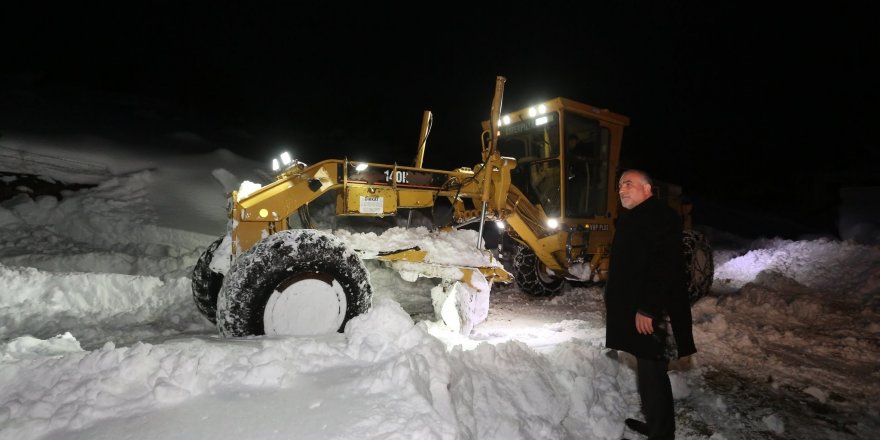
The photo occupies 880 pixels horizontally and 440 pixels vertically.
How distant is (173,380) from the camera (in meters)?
2.54

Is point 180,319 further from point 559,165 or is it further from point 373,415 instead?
point 559,165

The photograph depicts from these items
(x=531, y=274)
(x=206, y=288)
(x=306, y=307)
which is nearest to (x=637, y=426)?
(x=306, y=307)

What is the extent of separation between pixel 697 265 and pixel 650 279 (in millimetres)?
5288

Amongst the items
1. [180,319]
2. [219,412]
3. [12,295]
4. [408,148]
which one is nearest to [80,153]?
[12,295]

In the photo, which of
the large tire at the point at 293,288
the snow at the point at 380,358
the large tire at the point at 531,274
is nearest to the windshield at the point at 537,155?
the large tire at the point at 531,274

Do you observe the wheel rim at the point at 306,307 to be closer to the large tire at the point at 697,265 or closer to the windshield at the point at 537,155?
the windshield at the point at 537,155

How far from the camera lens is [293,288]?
381 centimetres

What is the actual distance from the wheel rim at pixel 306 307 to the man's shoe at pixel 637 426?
2333 millimetres

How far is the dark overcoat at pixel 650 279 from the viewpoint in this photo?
280cm

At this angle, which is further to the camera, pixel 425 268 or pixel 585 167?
pixel 585 167

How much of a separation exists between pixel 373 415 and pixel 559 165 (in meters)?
4.98

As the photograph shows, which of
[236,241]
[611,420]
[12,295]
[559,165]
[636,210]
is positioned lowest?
[611,420]

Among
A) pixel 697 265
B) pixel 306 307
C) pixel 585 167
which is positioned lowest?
pixel 306 307

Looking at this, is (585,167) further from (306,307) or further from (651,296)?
(306,307)
